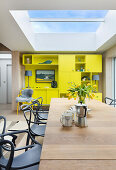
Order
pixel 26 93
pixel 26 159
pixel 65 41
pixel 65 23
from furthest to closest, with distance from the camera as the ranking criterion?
1. pixel 65 41
2. pixel 26 93
3. pixel 65 23
4. pixel 26 159

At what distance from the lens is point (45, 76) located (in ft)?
21.0

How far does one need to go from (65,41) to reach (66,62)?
88 centimetres

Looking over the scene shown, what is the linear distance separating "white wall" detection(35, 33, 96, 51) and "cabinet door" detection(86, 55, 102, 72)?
44 centimetres

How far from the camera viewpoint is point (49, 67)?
253 inches

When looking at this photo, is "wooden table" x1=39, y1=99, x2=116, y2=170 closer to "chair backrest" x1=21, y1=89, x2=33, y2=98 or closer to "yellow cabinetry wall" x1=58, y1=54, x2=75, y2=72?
"chair backrest" x1=21, y1=89, x2=33, y2=98

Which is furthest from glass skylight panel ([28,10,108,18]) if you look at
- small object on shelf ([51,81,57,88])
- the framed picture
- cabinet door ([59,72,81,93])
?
small object on shelf ([51,81,57,88])

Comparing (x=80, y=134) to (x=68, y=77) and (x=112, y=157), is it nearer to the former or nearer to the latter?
(x=112, y=157)

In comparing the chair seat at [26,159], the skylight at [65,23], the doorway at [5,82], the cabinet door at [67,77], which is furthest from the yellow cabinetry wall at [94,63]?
the chair seat at [26,159]

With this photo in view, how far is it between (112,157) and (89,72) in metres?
5.61

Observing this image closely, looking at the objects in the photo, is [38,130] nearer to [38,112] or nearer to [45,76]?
[38,112]

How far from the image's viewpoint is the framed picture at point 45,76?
6.39m

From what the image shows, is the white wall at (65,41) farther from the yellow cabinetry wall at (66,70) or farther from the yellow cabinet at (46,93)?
the yellow cabinet at (46,93)

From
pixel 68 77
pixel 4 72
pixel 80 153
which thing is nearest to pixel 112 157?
pixel 80 153

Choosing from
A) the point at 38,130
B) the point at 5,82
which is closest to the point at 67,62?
the point at 5,82
